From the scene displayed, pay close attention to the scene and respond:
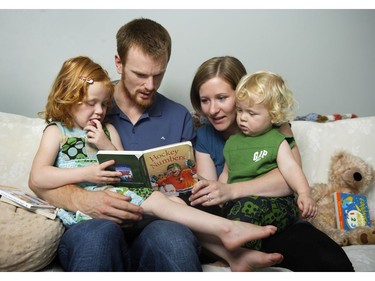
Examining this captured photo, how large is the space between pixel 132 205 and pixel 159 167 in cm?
18

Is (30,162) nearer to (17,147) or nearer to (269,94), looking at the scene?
(17,147)

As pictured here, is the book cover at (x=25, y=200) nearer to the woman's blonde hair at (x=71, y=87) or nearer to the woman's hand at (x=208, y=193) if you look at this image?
the woman's blonde hair at (x=71, y=87)

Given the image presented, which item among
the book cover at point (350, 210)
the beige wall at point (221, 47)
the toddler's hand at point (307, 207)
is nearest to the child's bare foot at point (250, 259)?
the toddler's hand at point (307, 207)

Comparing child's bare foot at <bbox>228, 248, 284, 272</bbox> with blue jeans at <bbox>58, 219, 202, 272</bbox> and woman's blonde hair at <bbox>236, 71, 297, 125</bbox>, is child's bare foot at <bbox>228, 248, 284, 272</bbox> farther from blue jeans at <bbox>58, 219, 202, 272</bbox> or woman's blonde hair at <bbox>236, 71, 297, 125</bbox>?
woman's blonde hair at <bbox>236, 71, 297, 125</bbox>

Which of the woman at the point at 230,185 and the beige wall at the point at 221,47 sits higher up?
the beige wall at the point at 221,47

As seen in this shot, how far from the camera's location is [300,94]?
2.46 m

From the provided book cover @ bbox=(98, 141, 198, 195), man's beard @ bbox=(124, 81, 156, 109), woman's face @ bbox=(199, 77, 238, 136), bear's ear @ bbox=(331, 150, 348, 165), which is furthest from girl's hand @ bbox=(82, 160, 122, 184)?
bear's ear @ bbox=(331, 150, 348, 165)

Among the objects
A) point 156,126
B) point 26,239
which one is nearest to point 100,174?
point 26,239

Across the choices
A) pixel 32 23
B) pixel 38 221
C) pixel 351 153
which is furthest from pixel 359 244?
pixel 32 23

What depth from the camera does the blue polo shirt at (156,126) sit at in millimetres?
1807

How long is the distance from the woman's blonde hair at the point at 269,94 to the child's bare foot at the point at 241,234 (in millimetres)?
481

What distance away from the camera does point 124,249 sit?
4.44ft

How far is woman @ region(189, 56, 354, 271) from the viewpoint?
1403 mm
